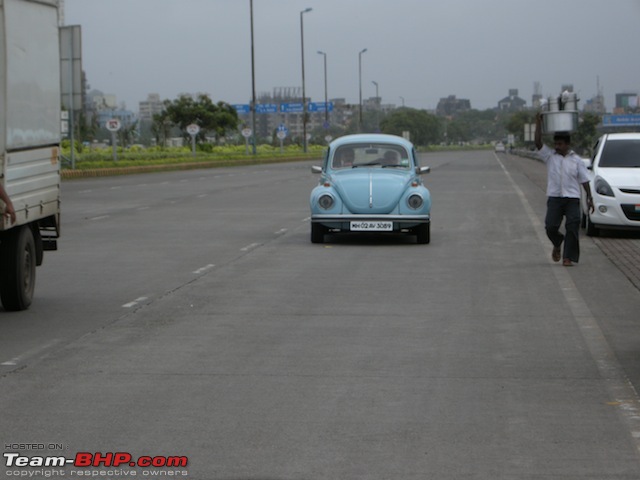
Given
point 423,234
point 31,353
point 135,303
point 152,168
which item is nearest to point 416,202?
point 423,234

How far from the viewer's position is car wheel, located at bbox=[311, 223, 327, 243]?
63.1 feet

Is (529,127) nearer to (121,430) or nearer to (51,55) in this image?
(51,55)

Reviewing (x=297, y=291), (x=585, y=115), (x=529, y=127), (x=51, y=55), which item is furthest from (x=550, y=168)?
(x=585, y=115)

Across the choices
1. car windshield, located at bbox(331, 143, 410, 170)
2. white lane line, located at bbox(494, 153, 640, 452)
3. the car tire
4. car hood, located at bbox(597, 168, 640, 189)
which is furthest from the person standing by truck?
car hood, located at bbox(597, 168, 640, 189)

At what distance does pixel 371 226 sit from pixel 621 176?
15.0 feet

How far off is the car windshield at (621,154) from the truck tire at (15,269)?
12.5 meters

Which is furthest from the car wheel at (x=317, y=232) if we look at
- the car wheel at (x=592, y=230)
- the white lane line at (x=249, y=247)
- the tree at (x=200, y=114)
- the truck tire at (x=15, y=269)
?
the tree at (x=200, y=114)

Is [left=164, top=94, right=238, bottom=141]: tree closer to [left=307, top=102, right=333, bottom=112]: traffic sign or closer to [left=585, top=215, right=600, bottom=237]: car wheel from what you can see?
[left=307, top=102, right=333, bottom=112]: traffic sign

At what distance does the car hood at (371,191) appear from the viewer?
18969mm

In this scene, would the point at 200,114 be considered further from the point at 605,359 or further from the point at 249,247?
the point at 605,359

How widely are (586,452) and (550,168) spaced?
10283 millimetres

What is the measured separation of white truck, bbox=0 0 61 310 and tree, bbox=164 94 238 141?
287 ft

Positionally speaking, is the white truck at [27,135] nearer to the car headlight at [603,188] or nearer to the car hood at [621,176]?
the car headlight at [603,188]

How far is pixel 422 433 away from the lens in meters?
7.10
